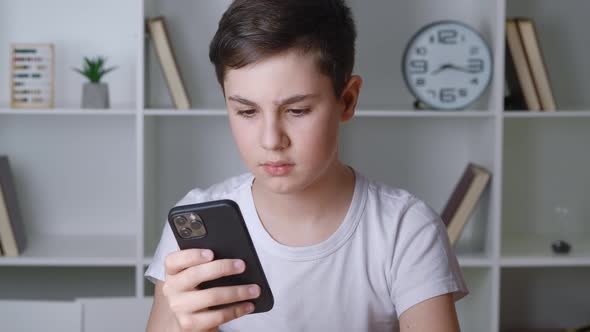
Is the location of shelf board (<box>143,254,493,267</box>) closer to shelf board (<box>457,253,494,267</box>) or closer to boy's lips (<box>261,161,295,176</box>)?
shelf board (<box>457,253,494,267</box>)

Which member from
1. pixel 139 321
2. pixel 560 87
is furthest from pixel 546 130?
pixel 139 321

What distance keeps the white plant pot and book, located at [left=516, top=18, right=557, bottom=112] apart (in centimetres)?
126

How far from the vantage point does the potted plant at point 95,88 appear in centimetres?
244

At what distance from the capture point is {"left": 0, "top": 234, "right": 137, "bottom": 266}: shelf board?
2381 millimetres

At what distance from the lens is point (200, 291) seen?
1.06m

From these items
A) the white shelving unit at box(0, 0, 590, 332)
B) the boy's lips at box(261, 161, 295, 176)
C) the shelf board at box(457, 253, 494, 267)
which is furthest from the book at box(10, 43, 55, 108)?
the boy's lips at box(261, 161, 295, 176)

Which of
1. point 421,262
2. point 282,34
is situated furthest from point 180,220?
point 421,262

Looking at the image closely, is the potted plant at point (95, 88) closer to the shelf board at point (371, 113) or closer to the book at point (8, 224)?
the shelf board at point (371, 113)

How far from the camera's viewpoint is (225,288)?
1049mm

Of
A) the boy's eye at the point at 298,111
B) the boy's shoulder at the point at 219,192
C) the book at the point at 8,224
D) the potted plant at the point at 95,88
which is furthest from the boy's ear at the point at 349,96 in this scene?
the book at the point at 8,224

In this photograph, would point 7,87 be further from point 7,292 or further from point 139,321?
point 139,321

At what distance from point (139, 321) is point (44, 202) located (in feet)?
3.93

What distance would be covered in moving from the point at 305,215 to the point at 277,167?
0.21 m

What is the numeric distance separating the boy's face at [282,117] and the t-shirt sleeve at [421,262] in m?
0.22
